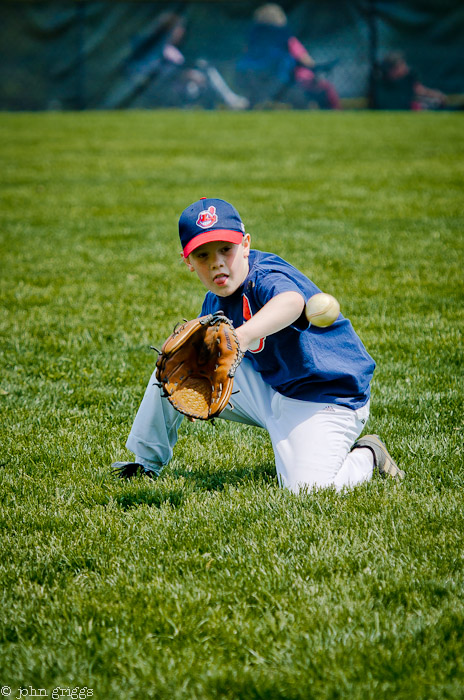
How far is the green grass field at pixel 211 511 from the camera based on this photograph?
2039 millimetres

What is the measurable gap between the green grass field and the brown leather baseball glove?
1.48ft

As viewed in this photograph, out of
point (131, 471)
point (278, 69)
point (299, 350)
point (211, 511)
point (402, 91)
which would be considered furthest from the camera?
point (278, 69)

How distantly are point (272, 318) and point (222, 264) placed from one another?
1.24 feet

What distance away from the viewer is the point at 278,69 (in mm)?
20969

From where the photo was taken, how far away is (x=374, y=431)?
3.61m

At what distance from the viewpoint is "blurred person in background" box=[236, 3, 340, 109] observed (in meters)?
20.7

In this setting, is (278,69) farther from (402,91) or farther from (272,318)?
(272,318)

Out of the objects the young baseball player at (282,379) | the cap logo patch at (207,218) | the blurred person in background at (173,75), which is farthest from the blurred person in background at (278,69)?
the cap logo patch at (207,218)

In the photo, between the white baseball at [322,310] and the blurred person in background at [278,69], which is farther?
the blurred person in background at [278,69]

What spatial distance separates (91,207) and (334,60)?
45.5 ft

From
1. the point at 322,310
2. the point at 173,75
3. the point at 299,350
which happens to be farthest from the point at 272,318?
the point at 173,75

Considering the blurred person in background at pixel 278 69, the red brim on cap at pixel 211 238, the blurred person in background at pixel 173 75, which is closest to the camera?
the red brim on cap at pixel 211 238

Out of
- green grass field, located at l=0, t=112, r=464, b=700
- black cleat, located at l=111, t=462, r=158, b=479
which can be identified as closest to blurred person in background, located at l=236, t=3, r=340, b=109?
green grass field, located at l=0, t=112, r=464, b=700

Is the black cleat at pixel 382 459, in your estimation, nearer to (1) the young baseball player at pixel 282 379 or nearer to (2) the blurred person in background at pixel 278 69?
(1) the young baseball player at pixel 282 379
